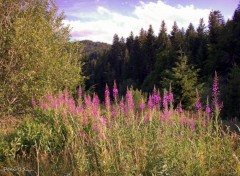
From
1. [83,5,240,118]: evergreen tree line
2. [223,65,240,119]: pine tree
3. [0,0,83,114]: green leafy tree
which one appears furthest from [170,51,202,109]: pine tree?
[0,0,83,114]: green leafy tree

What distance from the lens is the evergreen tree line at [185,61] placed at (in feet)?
65.3

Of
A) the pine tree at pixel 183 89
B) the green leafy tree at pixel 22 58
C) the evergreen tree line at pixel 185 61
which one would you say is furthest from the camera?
the evergreen tree line at pixel 185 61

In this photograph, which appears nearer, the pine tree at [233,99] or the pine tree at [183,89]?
the pine tree at [183,89]

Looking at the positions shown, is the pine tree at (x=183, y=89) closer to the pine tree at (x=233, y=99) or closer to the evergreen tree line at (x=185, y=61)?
the evergreen tree line at (x=185, y=61)

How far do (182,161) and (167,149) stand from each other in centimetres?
26

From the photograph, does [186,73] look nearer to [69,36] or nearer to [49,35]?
[69,36]

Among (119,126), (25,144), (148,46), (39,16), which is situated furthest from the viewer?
(148,46)

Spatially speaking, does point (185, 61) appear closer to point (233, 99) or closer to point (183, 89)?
point (183, 89)

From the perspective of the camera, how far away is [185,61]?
19594mm

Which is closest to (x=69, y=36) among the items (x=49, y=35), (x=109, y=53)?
(x=49, y=35)

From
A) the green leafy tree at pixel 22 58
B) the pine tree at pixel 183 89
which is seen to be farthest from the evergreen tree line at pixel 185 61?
the green leafy tree at pixel 22 58

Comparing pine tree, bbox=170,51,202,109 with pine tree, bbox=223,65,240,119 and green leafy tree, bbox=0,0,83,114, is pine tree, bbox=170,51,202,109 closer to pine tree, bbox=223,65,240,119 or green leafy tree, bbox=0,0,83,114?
pine tree, bbox=223,65,240,119

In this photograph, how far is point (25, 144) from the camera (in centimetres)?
611

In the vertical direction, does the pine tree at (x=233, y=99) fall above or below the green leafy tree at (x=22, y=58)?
below
